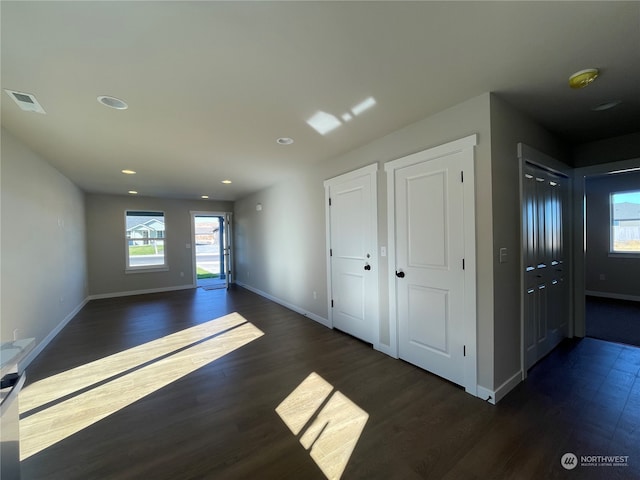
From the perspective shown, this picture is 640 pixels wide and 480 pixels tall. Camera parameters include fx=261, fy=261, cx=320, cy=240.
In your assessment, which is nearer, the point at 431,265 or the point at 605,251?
the point at 431,265

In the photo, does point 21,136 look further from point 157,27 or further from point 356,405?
point 356,405

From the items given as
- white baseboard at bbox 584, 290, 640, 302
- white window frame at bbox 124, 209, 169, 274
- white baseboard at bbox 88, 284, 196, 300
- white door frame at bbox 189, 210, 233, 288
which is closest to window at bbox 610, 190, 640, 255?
white baseboard at bbox 584, 290, 640, 302

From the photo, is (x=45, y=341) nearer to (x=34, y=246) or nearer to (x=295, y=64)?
(x=34, y=246)

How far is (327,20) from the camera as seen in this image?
1.38m

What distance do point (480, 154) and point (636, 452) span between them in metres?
2.19

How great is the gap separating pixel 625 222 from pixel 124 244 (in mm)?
11132

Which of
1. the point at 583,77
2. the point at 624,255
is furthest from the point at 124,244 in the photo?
the point at 624,255

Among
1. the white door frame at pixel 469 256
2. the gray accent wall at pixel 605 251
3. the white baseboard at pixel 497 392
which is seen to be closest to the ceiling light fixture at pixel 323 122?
the white door frame at pixel 469 256

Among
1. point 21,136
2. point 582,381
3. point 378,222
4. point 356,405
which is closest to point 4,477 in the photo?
point 356,405

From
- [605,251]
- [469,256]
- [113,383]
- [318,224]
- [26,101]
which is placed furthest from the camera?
[605,251]

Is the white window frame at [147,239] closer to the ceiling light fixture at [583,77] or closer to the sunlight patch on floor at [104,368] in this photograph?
the sunlight patch on floor at [104,368]

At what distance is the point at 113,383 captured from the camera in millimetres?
2529

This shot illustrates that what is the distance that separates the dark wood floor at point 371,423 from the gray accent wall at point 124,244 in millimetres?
3783

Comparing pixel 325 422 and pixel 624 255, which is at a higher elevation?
pixel 624 255
